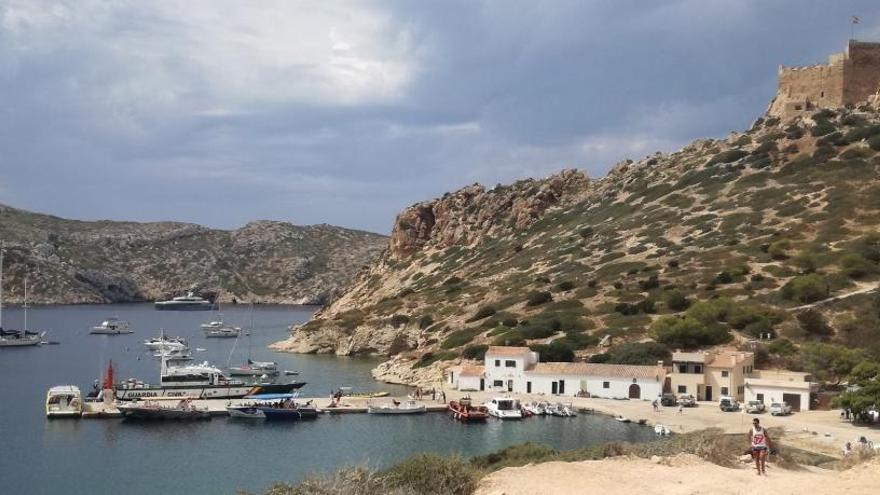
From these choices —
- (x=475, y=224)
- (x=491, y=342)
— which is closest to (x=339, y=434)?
(x=491, y=342)

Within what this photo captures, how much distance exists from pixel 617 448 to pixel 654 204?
86.3 m

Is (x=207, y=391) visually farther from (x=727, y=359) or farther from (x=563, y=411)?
(x=727, y=359)

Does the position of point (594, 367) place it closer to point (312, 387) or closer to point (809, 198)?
point (312, 387)

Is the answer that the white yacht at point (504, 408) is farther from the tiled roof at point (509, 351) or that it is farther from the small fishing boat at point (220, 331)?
the small fishing boat at point (220, 331)

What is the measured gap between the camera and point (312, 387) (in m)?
71.8

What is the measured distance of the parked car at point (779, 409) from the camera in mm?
51562

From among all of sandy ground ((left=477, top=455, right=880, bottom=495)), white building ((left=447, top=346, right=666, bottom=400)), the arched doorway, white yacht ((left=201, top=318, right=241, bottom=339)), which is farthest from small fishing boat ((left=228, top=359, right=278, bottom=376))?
sandy ground ((left=477, top=455, right=880, bottom=495))

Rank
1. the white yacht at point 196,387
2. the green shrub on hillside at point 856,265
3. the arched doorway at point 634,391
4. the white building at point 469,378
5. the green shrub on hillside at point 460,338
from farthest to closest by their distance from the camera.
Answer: the green shrub on hillside at point 460,338
the green shrub on hillside at point 856,265
the white building at point 469,378
the white yacht at point 196,387
the arched doorway at point 634,391

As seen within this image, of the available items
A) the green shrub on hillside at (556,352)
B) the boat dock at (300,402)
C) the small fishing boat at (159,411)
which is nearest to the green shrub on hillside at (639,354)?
the green shrub on hillside at (556,352)

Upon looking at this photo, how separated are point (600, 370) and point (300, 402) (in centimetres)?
2144

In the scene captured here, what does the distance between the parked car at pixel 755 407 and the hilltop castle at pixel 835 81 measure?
2475 inches

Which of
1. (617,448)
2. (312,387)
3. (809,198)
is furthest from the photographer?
(809,198)

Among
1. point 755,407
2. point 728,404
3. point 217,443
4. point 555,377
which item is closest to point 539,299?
point 555,377

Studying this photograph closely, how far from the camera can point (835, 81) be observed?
105 metres
